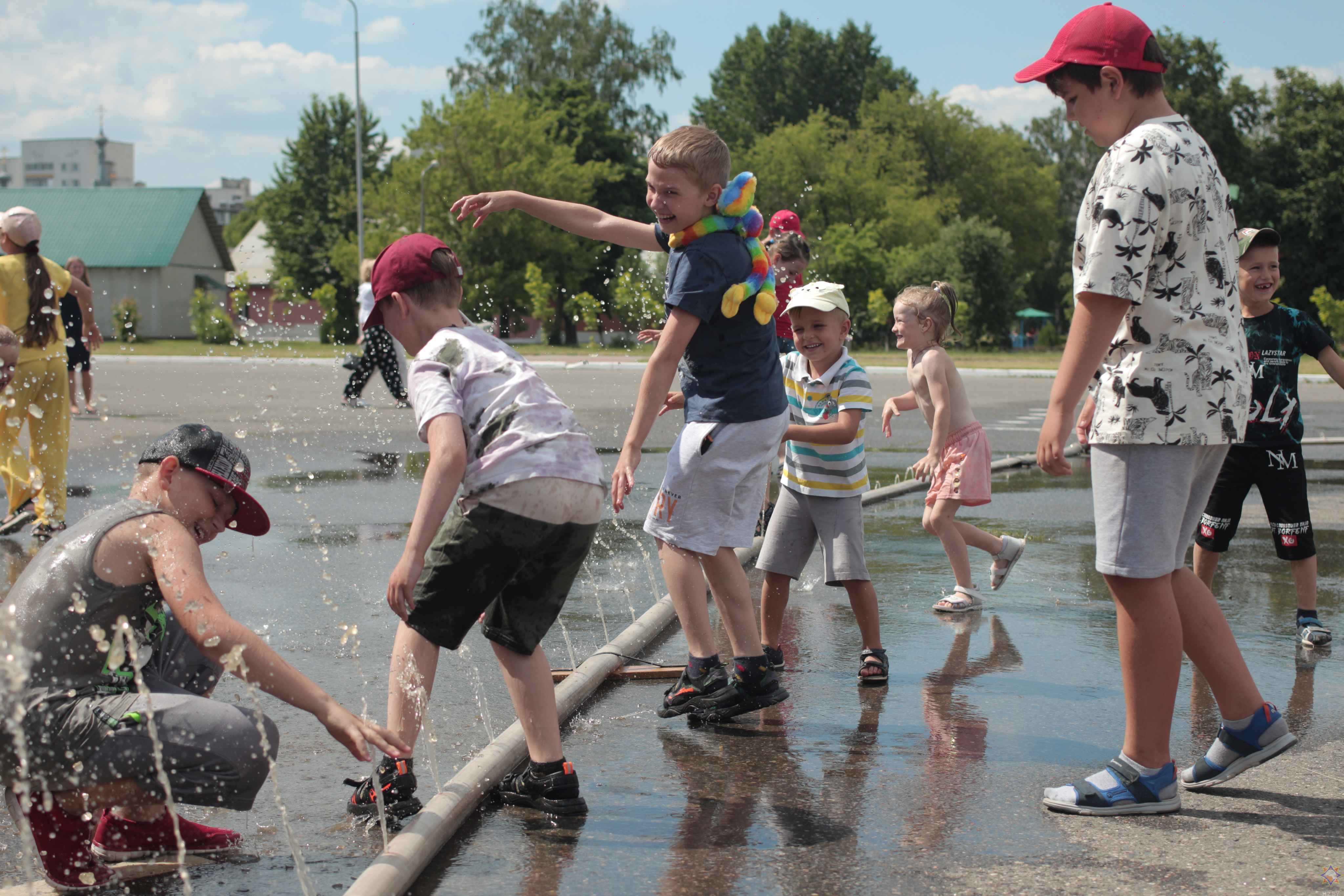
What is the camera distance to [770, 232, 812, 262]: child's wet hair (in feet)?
23.2

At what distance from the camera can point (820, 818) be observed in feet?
11.8

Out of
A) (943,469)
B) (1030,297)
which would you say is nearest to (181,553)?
(943,469)

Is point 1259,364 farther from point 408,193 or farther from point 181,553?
point 408,193

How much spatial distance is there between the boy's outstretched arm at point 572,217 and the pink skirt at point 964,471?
85.4 inches

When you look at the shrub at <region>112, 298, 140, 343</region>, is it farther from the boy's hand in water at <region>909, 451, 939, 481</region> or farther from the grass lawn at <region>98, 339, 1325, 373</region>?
the boy's hand in water at <region>909, 451, 939, 481</region>

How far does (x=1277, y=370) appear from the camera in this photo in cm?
559

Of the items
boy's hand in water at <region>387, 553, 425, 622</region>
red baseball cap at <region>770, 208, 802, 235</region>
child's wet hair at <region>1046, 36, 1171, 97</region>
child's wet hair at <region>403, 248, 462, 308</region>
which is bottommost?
boy's hand in water at <region>387, 553, 425, 622</region>

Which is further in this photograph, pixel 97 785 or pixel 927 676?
pixel 927 676

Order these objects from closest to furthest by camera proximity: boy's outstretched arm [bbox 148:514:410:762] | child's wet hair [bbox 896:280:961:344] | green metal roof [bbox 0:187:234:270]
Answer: boy's outstretched arm [bbox 148:514:410:762]
child's wet hair [bbox 896:280:961:344]
green metal roof [bbox 0:187:234:270]

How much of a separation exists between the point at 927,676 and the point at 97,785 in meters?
3.14

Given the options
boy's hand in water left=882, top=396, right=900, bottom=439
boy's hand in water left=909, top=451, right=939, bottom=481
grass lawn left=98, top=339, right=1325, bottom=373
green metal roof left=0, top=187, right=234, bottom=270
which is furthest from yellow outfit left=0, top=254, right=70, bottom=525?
green metal roof left=0, top=187, right=234, bottom=270

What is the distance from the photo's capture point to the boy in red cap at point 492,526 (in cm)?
351

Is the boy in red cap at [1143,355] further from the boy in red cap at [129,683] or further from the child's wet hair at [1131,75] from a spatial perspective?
the boy in red cap at [129,683]

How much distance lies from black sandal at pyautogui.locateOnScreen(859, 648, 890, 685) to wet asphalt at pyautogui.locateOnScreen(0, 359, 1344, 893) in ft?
0.21
